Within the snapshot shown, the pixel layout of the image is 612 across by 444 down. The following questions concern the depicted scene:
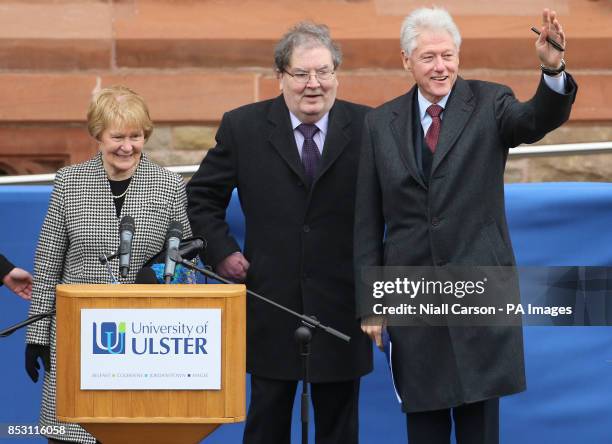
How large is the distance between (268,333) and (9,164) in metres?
3.95

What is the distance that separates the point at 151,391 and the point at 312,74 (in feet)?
4.83

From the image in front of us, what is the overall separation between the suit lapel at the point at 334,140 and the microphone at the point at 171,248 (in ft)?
2.43

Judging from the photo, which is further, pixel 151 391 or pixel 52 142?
pixel 52 142

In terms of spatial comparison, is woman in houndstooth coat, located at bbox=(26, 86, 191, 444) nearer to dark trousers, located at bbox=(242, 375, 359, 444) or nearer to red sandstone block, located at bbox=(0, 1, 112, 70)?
dark trousers, located at bbox=(242, 375, 359, 444)

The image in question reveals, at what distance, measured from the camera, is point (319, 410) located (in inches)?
214

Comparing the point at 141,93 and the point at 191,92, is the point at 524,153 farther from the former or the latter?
the point at 141,93

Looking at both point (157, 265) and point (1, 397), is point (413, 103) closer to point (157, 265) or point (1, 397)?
point (157, 265)

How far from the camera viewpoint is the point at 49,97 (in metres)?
8.84

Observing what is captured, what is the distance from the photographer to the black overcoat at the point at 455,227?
4.95 m

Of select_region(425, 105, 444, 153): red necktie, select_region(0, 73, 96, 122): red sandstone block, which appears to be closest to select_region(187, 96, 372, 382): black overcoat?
select_region(425, 105, 444, 153): red necktie

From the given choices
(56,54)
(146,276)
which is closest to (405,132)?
(146,276)

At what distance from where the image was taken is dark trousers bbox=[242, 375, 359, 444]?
5.42m

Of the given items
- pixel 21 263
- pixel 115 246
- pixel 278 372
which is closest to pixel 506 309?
pixel 278 372

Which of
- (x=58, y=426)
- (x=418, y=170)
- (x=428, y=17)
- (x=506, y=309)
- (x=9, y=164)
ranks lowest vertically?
(x=58, y=426)
